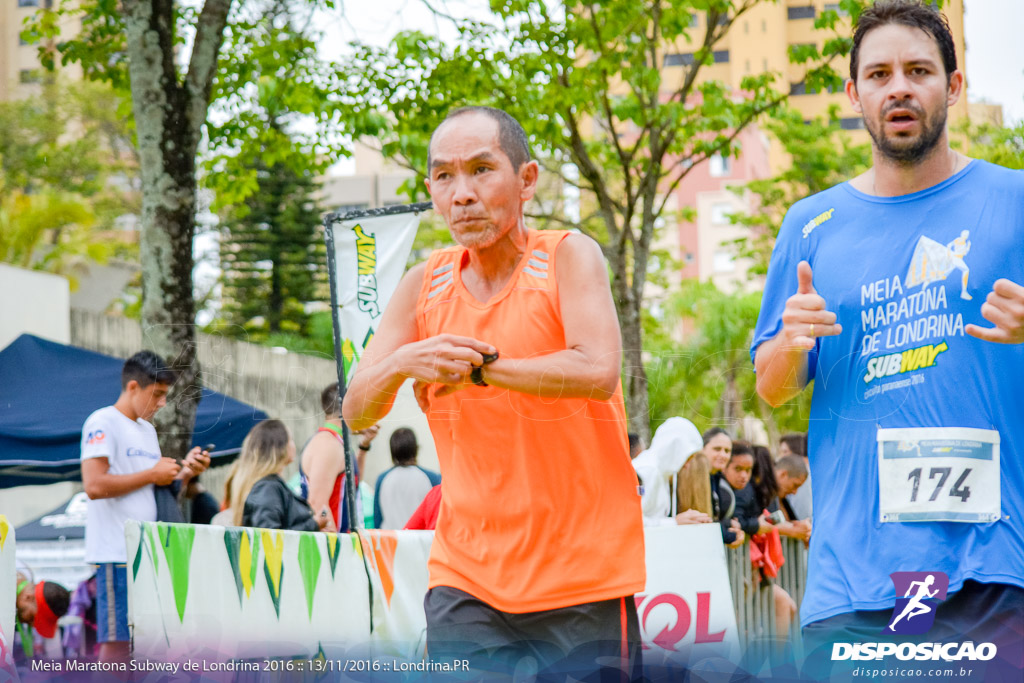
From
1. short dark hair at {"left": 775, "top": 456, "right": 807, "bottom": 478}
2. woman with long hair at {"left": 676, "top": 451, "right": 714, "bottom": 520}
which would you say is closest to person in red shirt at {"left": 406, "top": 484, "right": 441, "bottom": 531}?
woman with long hair at {"left": 676, "top": 451, "right": 714, "bottom": 520}

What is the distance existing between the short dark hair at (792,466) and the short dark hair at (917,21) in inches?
252

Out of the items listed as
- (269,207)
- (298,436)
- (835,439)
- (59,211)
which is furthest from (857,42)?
(269,207)

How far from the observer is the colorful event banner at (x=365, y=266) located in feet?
19.6

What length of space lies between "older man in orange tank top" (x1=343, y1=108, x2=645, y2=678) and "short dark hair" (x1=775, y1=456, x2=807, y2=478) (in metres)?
6.09

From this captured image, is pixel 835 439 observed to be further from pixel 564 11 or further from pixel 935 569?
pixel 564 11

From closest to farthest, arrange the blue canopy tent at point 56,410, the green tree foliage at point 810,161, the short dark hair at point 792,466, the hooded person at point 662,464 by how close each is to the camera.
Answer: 1. the hooded person at point 662,464
2. the blue canopy tent at point 56,410
3. the short dark hair at point 792,466
4. the green tree foliage at point 810,161

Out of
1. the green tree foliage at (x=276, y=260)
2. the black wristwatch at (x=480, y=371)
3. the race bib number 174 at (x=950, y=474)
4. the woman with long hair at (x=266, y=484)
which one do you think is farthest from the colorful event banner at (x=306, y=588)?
the green tree foliage at (x=276, y=260)

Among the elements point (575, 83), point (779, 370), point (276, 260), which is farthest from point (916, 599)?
point (276, 260)

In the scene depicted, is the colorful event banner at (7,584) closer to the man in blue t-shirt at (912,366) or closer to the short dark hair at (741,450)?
the man in blue t-shirt at (912,366)

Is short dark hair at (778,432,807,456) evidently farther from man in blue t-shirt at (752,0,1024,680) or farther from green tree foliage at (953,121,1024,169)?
man in blue t-shirt at (752,0,1024,680)

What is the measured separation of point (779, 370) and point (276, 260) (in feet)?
119

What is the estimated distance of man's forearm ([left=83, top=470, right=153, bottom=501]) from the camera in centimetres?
546

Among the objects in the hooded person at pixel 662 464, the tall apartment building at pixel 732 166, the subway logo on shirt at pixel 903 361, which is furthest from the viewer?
the tall apartment building at pixel 732 166

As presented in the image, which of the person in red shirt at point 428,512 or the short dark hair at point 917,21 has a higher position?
the short dark hair at point 917,21
